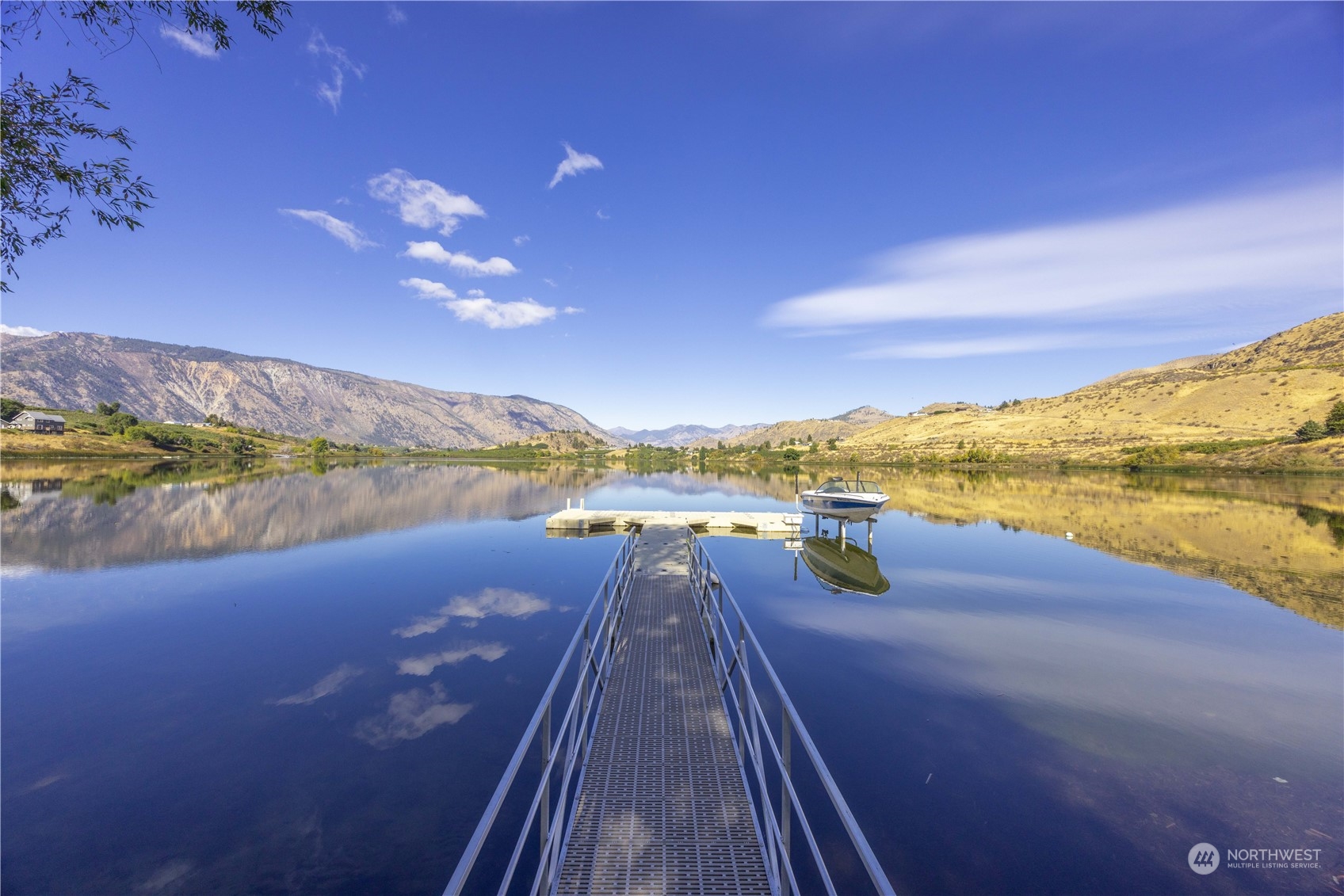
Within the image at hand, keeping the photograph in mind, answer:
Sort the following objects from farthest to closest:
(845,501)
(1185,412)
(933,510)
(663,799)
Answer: (1185,412)
(933,510)
(845,501)
(663,799)

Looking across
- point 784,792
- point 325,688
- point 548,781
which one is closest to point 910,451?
point 325,688

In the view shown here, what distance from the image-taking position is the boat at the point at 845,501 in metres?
32.9

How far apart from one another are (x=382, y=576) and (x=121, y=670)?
992cm

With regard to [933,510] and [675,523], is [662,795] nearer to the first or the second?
[675,523]

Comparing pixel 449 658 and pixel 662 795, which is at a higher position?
pixel 662 795

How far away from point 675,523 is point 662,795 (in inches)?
1124

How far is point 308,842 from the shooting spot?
7.54 m

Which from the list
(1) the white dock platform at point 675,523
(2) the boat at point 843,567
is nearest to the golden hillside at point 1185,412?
(1) the white dock platform at point 675,523

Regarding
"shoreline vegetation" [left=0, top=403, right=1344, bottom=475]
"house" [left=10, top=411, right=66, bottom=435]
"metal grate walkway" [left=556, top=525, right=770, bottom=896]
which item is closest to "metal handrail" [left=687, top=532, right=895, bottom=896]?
"metal grate walkway" [left=556, top=525, right=770, bottom=896]

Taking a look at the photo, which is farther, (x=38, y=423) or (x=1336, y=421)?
(x=38, y=423)

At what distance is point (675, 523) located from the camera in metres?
35.8

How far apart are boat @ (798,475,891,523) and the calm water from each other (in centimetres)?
463

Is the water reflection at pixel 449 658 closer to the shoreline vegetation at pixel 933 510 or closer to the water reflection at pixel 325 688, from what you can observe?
the water reflection at pixel 325 688

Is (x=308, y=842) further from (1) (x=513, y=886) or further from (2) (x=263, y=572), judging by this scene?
(2) (x=263, y=572)
